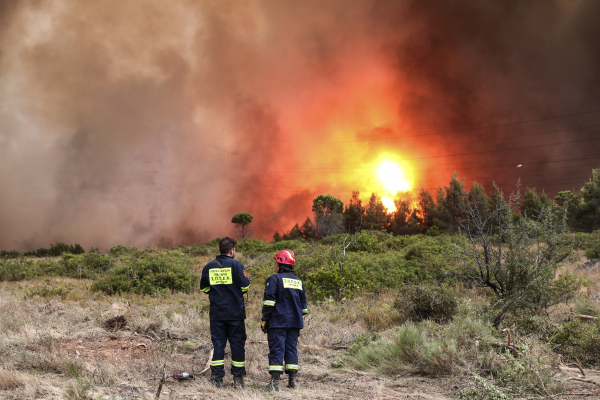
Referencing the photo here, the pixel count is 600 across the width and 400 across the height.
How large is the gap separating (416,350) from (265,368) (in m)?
2.73

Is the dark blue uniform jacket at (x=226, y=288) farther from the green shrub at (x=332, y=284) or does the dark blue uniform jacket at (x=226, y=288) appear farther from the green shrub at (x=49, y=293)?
the green shrub at (x=49, y=293)

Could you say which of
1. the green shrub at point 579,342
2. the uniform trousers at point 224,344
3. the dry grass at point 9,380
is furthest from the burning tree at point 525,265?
the dry grass at point 9,380

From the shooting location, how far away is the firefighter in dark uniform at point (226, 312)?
591 centimetres

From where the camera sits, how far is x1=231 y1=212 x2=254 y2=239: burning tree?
63.9 metres

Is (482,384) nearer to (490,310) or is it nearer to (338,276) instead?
(490,310)

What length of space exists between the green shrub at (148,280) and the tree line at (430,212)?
22.8m

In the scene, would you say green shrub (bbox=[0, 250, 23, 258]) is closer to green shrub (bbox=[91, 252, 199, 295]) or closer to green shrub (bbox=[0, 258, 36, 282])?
green shrub (bbox=[0, 258, 36, 282])

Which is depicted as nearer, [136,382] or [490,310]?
[136,382]

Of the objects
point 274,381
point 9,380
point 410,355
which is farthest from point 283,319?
point 9,380

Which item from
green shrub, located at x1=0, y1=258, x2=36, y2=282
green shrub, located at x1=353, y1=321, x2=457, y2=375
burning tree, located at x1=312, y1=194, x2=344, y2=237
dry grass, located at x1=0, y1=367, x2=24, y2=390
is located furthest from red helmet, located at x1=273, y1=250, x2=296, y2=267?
burning tree, located at x1=312, y1=194, x2=344, y2=237

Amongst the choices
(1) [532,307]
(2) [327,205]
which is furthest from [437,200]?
(1) [532,307]

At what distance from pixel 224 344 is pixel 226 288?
87 cm

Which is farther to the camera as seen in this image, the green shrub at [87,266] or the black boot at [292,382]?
the green shrub at [87,266]

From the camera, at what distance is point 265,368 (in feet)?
22.7
